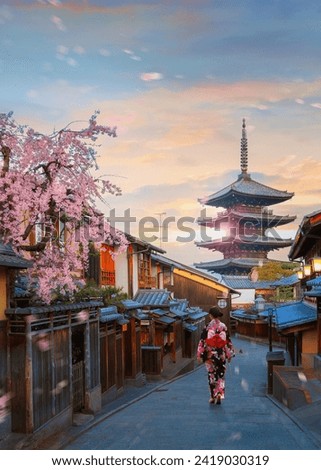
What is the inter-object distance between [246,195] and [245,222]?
3.76m

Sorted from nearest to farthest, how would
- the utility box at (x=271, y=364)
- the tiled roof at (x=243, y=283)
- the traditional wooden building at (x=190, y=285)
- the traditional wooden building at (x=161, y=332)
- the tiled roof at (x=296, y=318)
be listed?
the utility box at (x=271, y=364) → the tiled roof at (x=296, y=318) → the traditional wooden building at (x=161, y=332) → the traditional wooden building at (x=190, y=285) → the tiled roof at (x=243, y=283)

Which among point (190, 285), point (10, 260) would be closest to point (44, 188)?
point (10, 260)

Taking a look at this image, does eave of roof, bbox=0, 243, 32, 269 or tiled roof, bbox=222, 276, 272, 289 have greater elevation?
eave of roof, bbox=0, 243, 32, 269

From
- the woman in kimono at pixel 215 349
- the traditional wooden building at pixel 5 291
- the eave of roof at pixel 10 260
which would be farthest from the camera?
the woman in kimono at pixel 215 349

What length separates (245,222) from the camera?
203ft

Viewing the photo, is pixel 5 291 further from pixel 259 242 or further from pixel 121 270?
A: pixel 259 242

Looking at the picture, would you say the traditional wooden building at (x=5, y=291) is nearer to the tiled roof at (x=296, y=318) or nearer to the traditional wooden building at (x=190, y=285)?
the tiled roof at (x=296, y=318)

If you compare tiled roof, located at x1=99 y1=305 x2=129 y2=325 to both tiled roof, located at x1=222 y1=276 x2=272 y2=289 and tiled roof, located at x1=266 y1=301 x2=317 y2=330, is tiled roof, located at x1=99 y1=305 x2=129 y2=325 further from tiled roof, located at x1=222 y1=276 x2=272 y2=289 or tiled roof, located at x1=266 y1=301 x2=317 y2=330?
tiled roof, located at x1=222 y1=276 x2=272 y2=289

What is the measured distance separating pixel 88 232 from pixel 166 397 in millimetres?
6208

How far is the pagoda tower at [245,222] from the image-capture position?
60.3m

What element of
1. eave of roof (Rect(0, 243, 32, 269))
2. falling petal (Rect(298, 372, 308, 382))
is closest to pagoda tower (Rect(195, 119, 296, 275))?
falling petal (Rect(298, 372, 308, 382))

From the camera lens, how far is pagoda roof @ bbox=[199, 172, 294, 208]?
197ft

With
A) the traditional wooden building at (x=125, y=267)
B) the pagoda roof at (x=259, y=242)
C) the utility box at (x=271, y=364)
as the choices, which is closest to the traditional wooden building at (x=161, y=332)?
the traditional wooden building at (x=125, y=267)
